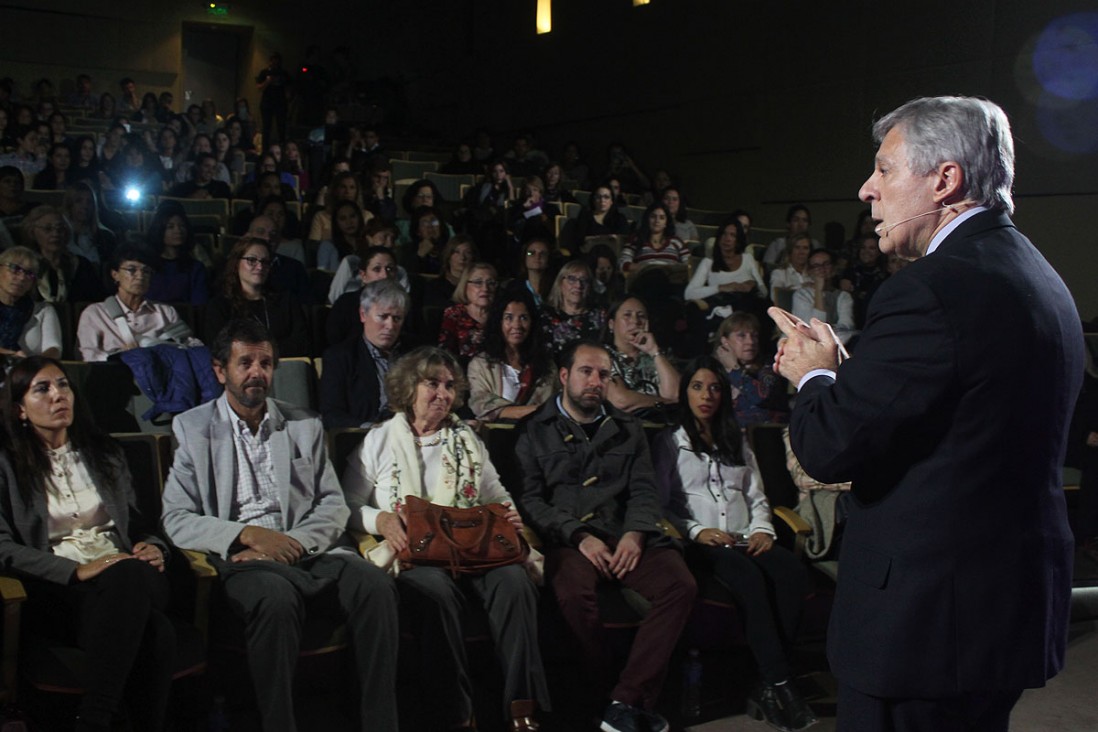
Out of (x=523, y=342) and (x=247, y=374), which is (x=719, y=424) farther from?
(x=247, y=374)

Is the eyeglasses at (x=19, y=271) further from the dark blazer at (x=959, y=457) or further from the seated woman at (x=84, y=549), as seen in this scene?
the dark blazer at (x=959, y=457)

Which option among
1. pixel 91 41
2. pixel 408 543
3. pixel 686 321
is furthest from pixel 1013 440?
pixel 91 41

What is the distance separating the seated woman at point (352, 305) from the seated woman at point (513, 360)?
479mm

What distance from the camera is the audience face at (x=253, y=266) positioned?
3.70 m

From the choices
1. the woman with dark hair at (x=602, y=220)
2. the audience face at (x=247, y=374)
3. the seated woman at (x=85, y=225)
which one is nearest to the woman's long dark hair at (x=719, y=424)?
the audience face at (x=247, y=374)

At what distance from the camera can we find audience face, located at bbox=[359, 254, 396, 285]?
13.2 feet

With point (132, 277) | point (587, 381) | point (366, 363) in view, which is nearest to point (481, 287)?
point (366, 363)

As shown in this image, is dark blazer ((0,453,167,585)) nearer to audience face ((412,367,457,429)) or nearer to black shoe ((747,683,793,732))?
audience face ((412,367,457,429))

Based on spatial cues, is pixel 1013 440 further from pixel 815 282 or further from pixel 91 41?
pixel 91 41

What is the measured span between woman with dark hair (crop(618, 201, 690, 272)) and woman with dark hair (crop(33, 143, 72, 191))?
3.51 m

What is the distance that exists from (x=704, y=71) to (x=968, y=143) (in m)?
8.15

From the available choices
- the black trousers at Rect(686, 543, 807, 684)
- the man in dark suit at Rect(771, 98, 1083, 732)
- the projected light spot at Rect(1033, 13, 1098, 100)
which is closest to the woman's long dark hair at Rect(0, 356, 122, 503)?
the black trousers at Rect(686, 543, 807, 684)

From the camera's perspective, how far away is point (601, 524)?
2.87m

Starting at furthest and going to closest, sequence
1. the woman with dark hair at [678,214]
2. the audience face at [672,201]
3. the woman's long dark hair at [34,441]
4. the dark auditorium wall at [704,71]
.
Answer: the audience face at [672,201]
the woman with dark hair at [678,214]
the dark auditorium wall at [704,71]
the woman's long dark hair at [34,441]
